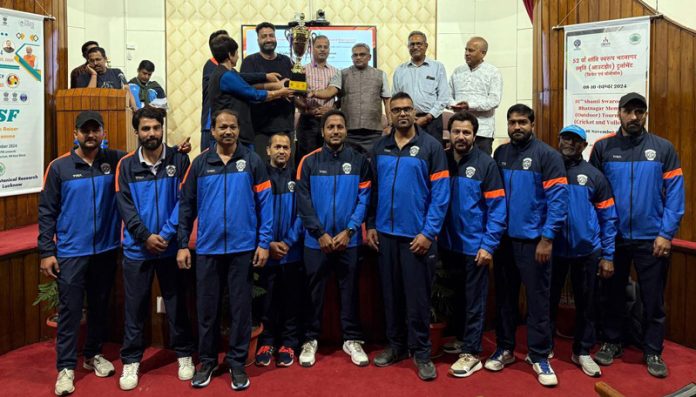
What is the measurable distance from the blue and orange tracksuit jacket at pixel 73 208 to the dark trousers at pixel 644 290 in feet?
10.5

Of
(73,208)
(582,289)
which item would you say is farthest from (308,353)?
(582,289)

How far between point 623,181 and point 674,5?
279 centimetres

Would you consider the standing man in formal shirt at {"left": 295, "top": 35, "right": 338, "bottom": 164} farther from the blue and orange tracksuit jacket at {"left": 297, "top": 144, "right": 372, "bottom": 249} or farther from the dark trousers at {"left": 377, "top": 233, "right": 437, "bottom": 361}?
the dark trousers at {"left": 377, "top": 233, "right": 437, "bottom": 361}

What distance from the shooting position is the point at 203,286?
11.0ft

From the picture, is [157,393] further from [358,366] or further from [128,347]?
[358,366]

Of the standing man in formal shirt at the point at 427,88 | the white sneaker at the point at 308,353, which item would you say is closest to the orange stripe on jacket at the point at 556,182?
the standing man in formal shirt at the point at 427,88

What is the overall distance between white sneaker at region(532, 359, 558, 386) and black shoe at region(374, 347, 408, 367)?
2.69ft

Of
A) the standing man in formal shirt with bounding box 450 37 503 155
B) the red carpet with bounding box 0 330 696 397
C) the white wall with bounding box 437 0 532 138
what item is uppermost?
the white wall with bounding box 437 0 532 138

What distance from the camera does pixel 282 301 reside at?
3754 millimetres

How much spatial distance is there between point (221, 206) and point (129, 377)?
3.75ft

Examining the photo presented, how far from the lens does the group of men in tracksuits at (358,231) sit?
11.0 ft

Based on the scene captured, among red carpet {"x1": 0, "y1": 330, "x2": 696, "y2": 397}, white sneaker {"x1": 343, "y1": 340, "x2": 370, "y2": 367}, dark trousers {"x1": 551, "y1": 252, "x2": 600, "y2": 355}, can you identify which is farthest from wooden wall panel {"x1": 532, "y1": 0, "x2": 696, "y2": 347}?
white sneaker {"x1": 343, "y1": 340, "x2": 370, "y2": 367}

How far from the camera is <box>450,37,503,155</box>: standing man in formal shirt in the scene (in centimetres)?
472

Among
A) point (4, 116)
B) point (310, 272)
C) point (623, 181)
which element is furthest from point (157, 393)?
point (623, 181)
